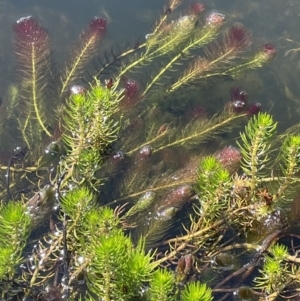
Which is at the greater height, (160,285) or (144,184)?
(160,285)

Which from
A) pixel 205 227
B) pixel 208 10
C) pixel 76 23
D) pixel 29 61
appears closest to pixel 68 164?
pixel 205 227

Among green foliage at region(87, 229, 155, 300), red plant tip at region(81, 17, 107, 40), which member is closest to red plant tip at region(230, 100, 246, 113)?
red plant tip at region(81, 17, 107, 40)

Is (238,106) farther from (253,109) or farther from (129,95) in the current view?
(129,95)

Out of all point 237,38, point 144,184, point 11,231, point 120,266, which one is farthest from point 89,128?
point 237,38

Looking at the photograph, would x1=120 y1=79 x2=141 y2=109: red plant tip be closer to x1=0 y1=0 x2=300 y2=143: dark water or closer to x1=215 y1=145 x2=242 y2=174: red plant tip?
x1=215 y1=145 x2=242 y2=174: red plant tip

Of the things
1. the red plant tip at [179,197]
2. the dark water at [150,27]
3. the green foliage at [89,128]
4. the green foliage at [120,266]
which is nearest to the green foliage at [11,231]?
the green foliage at [120,266]

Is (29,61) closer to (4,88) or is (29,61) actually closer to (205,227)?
(4,88)
